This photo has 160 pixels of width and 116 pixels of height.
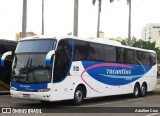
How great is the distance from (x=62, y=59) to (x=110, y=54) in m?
4.61

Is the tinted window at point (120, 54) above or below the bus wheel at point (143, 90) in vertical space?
above

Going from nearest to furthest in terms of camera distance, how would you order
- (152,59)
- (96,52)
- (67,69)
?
(67,69)
(96,52)
(152,59)

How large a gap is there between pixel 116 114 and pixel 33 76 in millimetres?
3887

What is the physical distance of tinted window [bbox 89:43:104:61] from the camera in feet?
60.0

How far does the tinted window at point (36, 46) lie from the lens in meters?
15.9

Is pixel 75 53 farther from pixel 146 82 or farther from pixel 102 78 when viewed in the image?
pixel 146 82

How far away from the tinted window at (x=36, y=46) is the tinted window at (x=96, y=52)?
114 inches

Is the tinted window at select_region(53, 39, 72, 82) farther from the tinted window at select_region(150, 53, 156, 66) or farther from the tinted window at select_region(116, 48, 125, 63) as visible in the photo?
the tinted window at select_region(150, 53, 156, 66)

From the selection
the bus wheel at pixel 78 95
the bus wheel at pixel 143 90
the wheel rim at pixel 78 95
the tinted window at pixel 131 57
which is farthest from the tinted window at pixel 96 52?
the bus wheel at pixel 143 90

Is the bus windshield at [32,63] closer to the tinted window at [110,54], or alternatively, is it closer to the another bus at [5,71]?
the tinted window at [110,54]

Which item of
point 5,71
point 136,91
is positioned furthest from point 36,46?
point 136,91

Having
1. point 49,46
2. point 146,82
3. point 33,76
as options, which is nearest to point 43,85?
point 33,76

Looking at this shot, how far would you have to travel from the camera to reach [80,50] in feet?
57.2

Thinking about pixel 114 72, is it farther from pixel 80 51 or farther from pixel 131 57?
pixel 80 51
